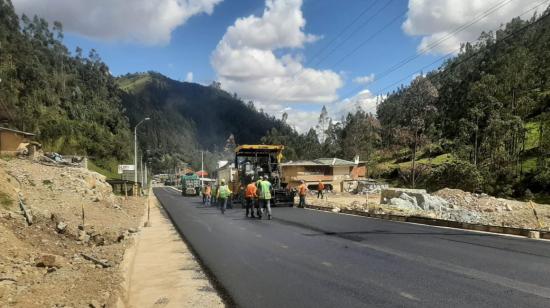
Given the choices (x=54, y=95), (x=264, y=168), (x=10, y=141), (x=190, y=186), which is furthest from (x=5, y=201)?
(x=54, y=95)

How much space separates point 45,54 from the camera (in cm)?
11281

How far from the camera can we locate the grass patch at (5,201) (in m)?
15.0

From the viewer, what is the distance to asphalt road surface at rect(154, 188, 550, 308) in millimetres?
6848

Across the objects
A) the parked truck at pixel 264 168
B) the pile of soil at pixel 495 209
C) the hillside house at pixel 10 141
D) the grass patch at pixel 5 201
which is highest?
the hillside house at pixel 10 141

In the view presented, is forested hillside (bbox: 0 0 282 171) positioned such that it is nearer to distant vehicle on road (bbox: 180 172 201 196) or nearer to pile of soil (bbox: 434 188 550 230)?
distant vehicle on road (bbox: 180 172 201 196)

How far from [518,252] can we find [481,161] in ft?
182

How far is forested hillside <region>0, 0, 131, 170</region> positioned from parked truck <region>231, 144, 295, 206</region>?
29866mm

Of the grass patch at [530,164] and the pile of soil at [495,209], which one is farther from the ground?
the grass patch at [530,164]

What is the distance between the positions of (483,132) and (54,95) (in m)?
72.8

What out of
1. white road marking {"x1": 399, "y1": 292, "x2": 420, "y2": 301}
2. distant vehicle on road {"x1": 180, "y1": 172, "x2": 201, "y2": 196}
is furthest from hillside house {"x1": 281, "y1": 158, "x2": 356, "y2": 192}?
white road marking {"x1": 399, "y1": 292, "x2": 420, "y2": 301}

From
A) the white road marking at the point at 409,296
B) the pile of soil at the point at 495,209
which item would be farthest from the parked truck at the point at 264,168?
the white road marking at the point at 409,296

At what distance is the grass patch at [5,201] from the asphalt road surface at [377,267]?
5.58m

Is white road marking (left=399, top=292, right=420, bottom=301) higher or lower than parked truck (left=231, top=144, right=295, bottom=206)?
lower

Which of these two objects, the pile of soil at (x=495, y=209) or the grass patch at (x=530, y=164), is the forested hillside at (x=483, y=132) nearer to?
the grass patch at (x=530, y=164)
